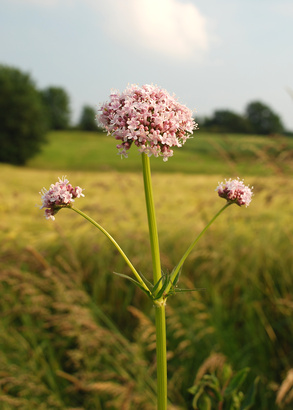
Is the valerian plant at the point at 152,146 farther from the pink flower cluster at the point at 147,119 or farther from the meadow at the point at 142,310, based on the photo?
the meadow at the point at 142,310

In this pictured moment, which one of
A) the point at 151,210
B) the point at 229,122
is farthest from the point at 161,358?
the point at 229,122

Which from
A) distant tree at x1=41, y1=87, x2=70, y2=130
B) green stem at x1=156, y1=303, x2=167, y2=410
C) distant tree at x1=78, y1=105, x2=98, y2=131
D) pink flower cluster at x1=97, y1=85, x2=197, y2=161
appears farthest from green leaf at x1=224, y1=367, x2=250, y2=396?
distant tree at x1=41, y1=87, x2=70, y2=130

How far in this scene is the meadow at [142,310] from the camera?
2689 mm

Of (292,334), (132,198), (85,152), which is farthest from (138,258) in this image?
(85,152)

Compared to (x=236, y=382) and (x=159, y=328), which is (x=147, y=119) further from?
(x=236, y=382)

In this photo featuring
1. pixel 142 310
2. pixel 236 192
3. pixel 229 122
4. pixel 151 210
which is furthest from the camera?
pixel 229 122

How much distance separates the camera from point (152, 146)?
2.52ft

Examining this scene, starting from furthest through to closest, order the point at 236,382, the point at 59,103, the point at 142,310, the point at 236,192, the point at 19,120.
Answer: the point at 59,103
the point at 19,120
the point at 142,310
the point at 236,382
the point at 236,192

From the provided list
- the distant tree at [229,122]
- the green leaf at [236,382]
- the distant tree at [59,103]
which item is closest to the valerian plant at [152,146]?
the green leaf at [236,382]

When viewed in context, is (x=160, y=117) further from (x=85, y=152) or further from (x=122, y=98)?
(x=85, y=152)

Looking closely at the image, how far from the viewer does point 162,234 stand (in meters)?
4.10

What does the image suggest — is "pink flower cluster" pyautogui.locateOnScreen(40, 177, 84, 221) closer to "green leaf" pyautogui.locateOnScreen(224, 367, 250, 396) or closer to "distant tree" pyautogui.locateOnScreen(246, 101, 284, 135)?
"green leaf" pyautogui.locateOnScreen(224, 367, 250, 396)

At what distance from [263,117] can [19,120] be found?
32757 millimetres

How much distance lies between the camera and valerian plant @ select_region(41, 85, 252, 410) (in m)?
0.76
